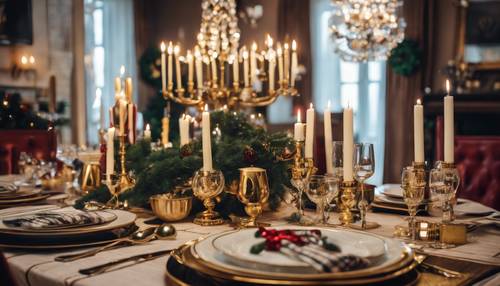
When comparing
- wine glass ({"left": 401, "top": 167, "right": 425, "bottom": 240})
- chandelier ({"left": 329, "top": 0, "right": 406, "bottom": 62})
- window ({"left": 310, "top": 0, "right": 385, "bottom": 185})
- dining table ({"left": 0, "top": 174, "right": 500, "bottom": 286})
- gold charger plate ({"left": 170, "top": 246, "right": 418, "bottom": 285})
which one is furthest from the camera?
window ({"left": 310, "top": 0, "right": 385, "bottom": 185})

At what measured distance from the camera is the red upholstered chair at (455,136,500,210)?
2.44m

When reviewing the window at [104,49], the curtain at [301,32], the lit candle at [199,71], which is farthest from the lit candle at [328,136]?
the window at [104,49]

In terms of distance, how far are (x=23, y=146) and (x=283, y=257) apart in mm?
2434

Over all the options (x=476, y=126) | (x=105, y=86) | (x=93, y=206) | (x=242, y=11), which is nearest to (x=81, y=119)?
(x=105, y=86)

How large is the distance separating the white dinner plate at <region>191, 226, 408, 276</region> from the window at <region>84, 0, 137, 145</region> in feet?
20.8

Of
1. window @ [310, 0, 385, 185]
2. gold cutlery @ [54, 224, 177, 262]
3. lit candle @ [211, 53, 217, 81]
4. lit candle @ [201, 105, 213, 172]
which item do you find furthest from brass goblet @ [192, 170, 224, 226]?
window @ [310, 0, 385, 185]

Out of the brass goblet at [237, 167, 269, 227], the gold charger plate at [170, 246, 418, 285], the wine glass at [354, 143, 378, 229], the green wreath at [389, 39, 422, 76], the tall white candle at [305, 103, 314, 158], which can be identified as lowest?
the gold charger plate at [170, 246, 418, 285]

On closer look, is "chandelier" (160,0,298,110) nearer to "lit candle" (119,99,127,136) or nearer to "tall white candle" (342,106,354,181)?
"lit candle" (119,99,127,136)

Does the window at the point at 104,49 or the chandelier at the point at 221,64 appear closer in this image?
the chandelier at the point at 221,64

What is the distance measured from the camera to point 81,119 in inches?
274

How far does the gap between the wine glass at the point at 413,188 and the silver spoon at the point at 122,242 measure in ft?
1.91

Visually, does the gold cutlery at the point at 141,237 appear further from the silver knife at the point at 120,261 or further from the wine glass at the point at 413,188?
the wine glass at the point at 413,188

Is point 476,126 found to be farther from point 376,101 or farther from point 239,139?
point 239,139

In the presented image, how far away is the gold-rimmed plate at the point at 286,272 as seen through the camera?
840mm
